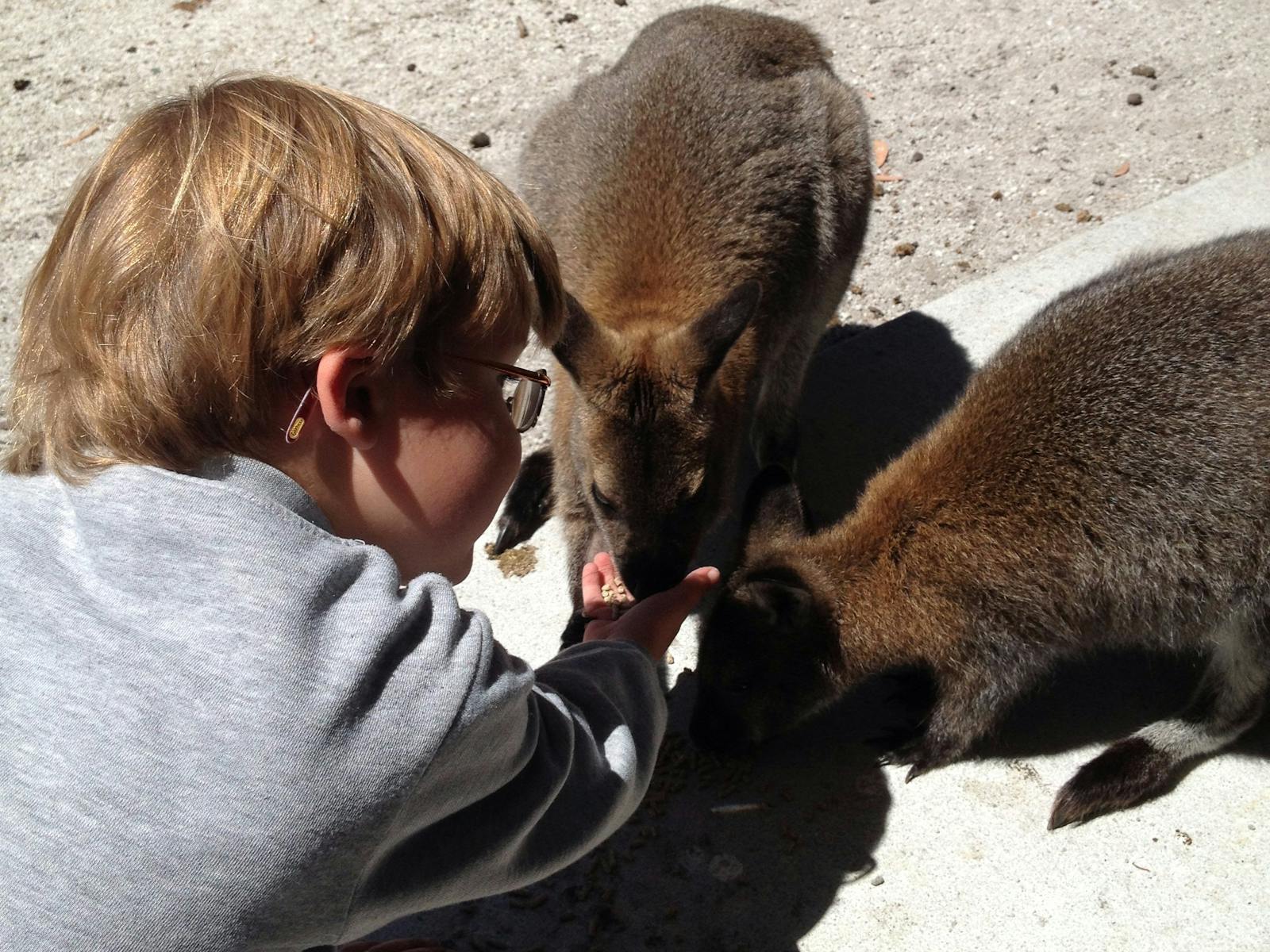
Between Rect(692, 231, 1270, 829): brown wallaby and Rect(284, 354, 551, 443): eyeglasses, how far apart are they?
65cm

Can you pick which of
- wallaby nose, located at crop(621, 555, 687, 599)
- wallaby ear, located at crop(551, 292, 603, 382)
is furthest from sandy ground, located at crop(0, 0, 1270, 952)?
wallaby ear, located at crop(551, 292, 603, 382)

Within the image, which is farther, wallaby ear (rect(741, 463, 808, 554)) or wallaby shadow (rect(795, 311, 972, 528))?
wallaby shadow (rect(795, 311, 972, 528))

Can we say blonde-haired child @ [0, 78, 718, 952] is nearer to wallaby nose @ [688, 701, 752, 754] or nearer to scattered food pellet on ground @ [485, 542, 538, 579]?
wallaby nose @ [688, 701, 752, 754]

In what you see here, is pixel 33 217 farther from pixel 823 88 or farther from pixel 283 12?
pixel 823 88

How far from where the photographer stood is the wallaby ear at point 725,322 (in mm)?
2430

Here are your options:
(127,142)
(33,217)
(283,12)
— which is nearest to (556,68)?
(283,12)

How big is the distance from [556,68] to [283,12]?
1313mm

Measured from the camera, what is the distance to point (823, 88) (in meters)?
3.33

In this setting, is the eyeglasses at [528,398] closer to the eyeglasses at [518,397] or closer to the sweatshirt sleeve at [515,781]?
the eyeglasses at [518,397]

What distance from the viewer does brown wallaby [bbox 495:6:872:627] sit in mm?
2469

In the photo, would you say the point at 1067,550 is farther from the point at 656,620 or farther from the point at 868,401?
the point at 868,401

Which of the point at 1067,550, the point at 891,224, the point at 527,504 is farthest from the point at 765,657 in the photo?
the point at 891,224

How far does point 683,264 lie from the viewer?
285 cm

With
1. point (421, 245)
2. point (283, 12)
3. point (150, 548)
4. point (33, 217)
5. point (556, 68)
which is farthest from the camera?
point (283, 12)
